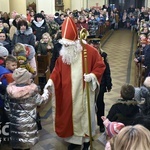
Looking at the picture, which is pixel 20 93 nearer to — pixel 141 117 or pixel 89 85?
pixel 89 85

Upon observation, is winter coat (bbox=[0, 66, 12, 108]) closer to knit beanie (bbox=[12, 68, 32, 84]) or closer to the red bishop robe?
knit beanie (bbox=[12, 68, 32, 84])

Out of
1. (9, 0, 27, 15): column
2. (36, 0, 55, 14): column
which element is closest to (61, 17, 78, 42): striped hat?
(9, 0, 27, 15): column

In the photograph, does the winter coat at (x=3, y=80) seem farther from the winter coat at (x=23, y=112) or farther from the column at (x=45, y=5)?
the column at (x=45, y=5)

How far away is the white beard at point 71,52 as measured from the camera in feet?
13.8

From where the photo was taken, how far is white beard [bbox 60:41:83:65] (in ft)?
13.8

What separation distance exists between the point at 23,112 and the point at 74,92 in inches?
32.0

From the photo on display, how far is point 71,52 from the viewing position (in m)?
4.21

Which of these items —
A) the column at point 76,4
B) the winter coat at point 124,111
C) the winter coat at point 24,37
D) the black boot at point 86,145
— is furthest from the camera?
the column at point 76,4

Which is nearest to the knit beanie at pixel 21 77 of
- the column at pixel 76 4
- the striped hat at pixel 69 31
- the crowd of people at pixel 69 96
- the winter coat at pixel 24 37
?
the crowd of people at pixel 69 96

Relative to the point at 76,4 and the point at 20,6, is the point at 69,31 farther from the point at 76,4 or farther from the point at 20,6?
the point at 76,4

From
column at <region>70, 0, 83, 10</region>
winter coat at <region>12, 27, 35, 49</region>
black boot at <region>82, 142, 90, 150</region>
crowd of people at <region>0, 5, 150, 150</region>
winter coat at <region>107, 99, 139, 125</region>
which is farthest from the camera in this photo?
column at <region>70, 0, 83, 10</region>

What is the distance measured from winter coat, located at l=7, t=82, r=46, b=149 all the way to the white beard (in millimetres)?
657

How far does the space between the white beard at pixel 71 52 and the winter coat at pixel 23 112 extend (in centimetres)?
66

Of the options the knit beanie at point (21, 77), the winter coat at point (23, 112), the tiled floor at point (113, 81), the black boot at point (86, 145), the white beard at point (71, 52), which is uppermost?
the white beard at point (71, 52)
